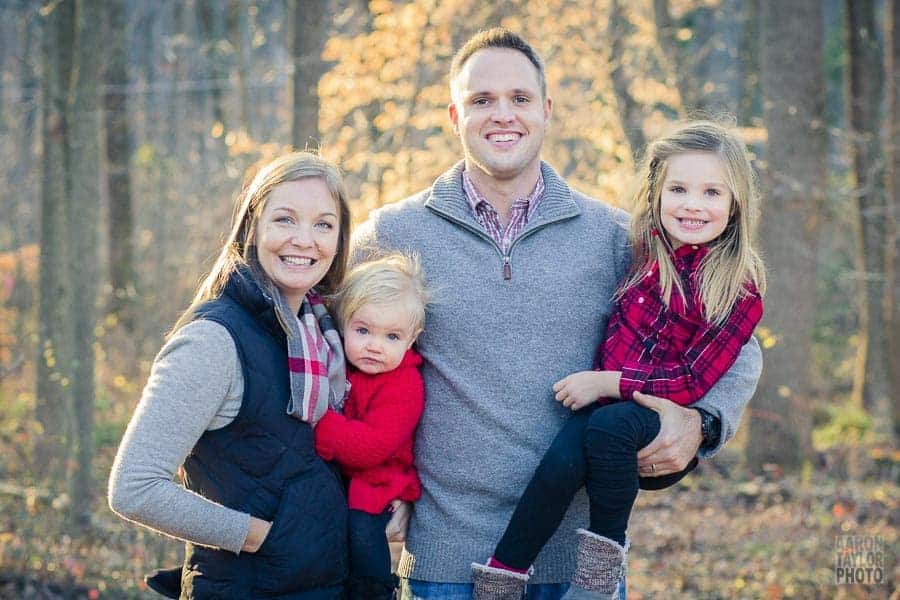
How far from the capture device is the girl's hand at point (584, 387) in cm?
314

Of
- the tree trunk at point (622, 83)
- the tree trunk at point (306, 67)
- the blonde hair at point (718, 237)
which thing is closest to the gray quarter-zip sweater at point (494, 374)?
the blonde hair at point (718, 237)

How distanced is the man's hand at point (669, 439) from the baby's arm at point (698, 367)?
42 millimetres

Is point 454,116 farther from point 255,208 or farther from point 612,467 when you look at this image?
point 612,467

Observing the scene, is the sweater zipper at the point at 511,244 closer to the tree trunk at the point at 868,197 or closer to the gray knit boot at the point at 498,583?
the gray knit boot at the point at 498,583

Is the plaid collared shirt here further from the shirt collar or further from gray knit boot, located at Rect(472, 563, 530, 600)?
gray knit boot, located at Rect(472, 563, 530, 600)

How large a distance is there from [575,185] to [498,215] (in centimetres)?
534

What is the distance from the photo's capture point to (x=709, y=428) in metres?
3.21

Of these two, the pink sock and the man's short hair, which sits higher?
the man's short hair

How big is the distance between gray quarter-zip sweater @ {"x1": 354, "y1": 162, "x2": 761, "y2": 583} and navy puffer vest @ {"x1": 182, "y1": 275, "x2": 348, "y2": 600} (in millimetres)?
567

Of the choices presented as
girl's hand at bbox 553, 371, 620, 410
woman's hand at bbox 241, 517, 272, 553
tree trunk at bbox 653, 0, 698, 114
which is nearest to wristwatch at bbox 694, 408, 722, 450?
girl's hand at bbox 553, 371, 620, 410

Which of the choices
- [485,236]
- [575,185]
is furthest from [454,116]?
[575,185]

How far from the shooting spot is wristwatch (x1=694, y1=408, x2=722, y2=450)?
3201 millimetres

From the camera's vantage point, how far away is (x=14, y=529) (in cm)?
593

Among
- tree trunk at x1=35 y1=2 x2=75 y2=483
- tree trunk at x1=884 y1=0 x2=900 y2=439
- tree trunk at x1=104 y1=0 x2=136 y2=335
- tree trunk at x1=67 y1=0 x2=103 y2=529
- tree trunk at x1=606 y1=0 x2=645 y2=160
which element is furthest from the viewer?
tree trunk at x1=104 y1=0 x2=136 y2=335
